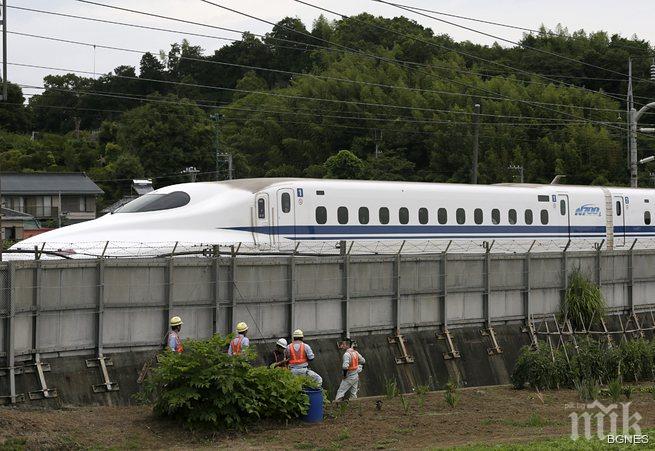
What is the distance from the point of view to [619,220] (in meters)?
42.2

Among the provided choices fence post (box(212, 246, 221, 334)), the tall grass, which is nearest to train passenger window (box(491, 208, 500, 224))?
the tall grass

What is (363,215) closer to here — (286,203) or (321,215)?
(321,215)

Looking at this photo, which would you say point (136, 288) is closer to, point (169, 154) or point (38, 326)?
point (38, 326)

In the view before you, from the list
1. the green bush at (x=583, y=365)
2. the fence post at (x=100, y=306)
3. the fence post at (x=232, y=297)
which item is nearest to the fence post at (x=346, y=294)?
the fence post at (x=232, y=297)

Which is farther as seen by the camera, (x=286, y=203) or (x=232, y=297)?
(x=286, y=203)

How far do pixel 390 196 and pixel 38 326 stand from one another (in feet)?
54.6

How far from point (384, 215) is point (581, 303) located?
6.70 metres

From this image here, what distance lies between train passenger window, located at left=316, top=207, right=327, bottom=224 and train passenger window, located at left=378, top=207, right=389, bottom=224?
2.46m

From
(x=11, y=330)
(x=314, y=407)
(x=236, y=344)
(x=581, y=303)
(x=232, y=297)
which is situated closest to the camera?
(x=11, y=330)

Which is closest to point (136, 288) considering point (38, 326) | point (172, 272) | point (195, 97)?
point (172, 272)

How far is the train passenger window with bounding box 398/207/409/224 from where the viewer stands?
35.2 meters

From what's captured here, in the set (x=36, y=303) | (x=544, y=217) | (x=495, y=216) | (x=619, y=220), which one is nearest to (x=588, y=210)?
(x=619, y=220)

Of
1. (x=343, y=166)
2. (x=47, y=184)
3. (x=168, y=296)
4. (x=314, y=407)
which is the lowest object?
(x=314, y=407)

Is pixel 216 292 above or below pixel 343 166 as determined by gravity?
below
